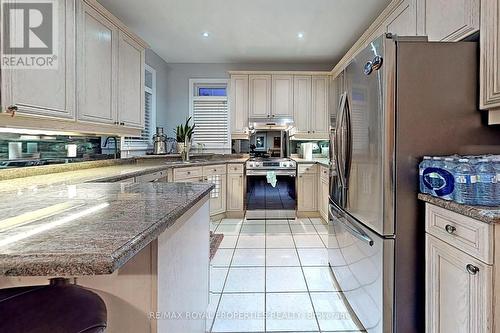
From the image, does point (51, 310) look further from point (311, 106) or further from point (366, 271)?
point (311, 106)

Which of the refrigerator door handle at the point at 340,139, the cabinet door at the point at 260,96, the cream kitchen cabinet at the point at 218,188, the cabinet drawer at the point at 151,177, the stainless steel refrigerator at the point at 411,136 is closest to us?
the stainless steel refrigerator at the point at 411,136

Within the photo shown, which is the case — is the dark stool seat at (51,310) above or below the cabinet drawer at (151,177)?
below

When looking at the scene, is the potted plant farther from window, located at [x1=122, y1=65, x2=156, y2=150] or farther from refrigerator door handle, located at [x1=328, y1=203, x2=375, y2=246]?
refrigerator door handle, located at [x1=328, y1=203, x2=375, y2=246]

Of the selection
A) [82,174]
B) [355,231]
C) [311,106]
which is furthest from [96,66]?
[311,106]

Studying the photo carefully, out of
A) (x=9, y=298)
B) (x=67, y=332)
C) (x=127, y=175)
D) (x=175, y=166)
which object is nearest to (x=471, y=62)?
(x=67, y=332)

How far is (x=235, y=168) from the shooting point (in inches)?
169

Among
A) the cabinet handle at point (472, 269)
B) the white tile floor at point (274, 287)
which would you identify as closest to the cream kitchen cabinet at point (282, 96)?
the white tile floor at point (274, 287)

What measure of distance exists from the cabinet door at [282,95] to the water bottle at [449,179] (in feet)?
11.7

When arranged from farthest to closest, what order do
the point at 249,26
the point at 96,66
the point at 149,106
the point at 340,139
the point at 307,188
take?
the point at 149,106
the point at 307,188
the point at 249,26
the point at 96,66
the point at 340,139

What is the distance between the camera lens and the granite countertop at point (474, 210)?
99 cm

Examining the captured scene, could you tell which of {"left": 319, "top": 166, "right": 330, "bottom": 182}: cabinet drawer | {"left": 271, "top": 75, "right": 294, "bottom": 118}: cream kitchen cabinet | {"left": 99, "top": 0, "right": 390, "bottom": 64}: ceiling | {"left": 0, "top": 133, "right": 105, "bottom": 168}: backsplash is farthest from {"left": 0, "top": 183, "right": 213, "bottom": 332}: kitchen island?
{"left": 271, "top": 75, "right": 294, "bottom": 118}: cream kitchen cabinet

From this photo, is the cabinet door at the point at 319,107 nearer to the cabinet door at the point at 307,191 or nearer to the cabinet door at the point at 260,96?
the cabinet door at the point at 260,96

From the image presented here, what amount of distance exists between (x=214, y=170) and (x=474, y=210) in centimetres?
330

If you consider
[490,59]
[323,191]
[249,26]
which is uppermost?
[249,26]
